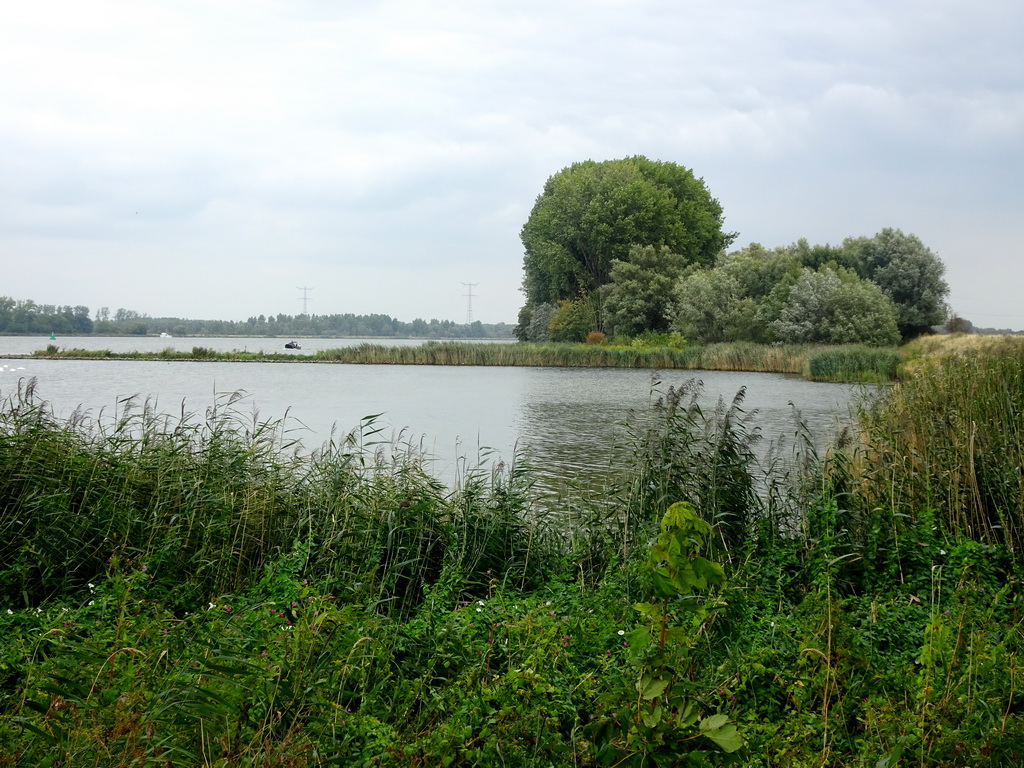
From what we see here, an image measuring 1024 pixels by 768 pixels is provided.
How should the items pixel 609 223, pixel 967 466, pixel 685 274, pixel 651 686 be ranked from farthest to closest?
pixel 609 223 < pixel 685 274 < pixel 967 466 < pixel 651 686

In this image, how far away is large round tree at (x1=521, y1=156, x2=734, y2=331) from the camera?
49781 millimetres

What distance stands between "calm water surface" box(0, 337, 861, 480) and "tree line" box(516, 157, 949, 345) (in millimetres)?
7259

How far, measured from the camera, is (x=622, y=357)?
131 ft

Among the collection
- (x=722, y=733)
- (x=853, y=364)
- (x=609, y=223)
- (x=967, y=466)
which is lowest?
(x=722, y=733)

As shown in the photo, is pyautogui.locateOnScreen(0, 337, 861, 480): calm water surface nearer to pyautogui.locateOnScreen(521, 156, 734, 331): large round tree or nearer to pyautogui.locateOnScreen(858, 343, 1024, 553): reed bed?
pyautogui.locateOnScreen(858, 343, 1024, 553): reed bed

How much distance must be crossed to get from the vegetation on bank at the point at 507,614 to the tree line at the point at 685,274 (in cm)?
3388

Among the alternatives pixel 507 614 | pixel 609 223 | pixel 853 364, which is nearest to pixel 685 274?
pixel 609 223

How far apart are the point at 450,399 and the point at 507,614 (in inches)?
760

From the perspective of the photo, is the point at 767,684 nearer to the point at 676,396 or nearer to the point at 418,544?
the point at 418,544

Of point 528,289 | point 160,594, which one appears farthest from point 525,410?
point 528,289

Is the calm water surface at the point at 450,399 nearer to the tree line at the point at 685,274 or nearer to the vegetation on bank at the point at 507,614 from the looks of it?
the vegetation on bank at the point at 507,614

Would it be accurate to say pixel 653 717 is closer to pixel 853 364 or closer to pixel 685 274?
pixel 853 364

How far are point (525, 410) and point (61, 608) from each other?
16.6 meters

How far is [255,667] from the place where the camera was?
266 centimetres
